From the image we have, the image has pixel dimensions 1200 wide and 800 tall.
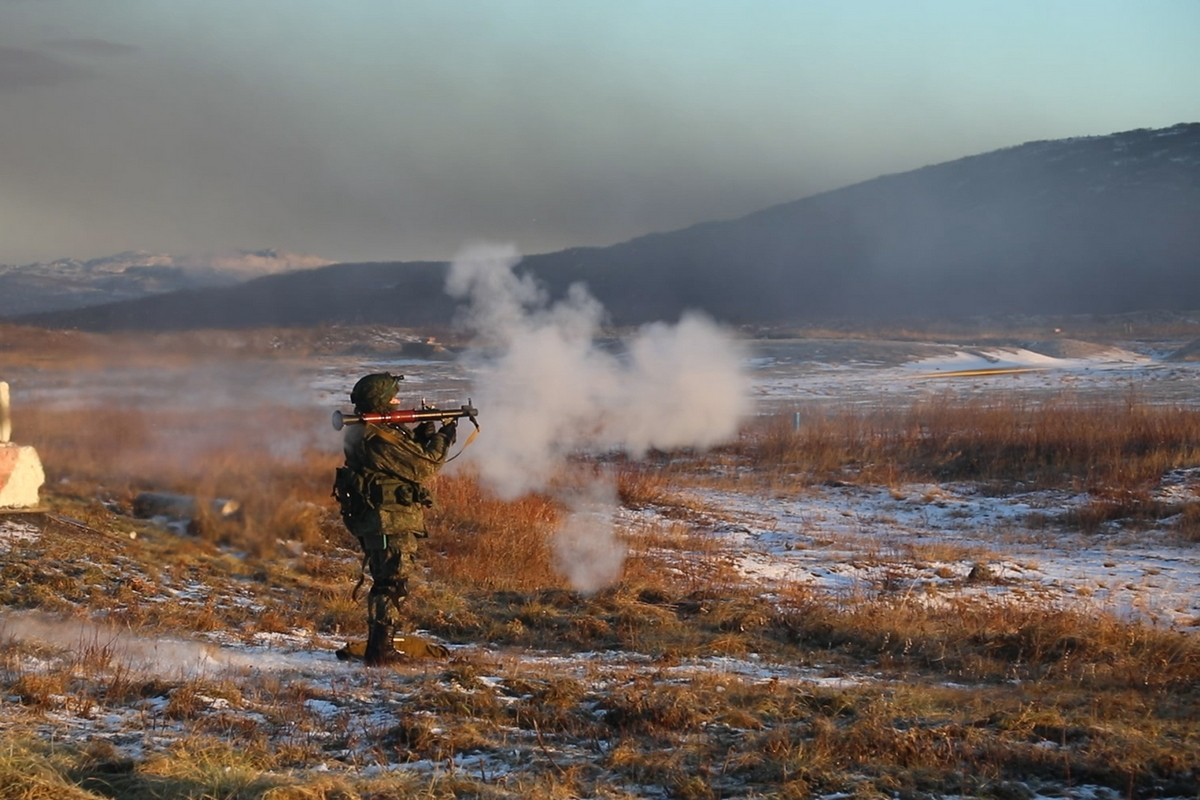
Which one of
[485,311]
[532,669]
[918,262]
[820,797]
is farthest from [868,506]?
[918,262]

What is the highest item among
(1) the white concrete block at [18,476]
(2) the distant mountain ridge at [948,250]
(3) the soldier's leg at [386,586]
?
(2) the distant mountain ridge at [948,250]

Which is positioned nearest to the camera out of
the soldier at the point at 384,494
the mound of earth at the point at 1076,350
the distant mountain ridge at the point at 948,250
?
the soldier at the point at 384,494

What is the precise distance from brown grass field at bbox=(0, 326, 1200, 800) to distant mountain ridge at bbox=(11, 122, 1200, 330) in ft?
194

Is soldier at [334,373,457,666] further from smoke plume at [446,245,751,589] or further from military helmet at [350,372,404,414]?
smoke plume at [446,245,751,589]

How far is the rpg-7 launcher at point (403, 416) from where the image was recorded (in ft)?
23.7

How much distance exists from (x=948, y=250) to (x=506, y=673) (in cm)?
12312

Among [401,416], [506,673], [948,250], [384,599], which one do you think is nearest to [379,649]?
[384,599]

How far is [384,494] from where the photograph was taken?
7.36m

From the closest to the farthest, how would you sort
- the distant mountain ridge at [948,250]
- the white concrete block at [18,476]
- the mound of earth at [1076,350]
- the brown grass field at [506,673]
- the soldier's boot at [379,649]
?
the brown grass field at [506,673]
the soldier's boot at [379,649]
the white concrete block at [18,476]
the mound of earth at [1076,350]
the distant mountain ridge at [948,250]

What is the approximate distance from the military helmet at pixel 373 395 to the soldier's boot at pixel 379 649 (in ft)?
4.76

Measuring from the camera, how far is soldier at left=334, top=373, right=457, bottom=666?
7344 mm

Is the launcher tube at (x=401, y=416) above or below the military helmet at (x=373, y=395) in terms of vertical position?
below

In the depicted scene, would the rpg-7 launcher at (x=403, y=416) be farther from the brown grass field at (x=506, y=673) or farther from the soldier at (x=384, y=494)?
the brown grass field at (x=506, y=673)

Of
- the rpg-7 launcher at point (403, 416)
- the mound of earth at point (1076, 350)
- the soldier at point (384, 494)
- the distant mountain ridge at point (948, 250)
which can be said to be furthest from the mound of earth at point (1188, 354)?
the soldier at point (384, 494)
